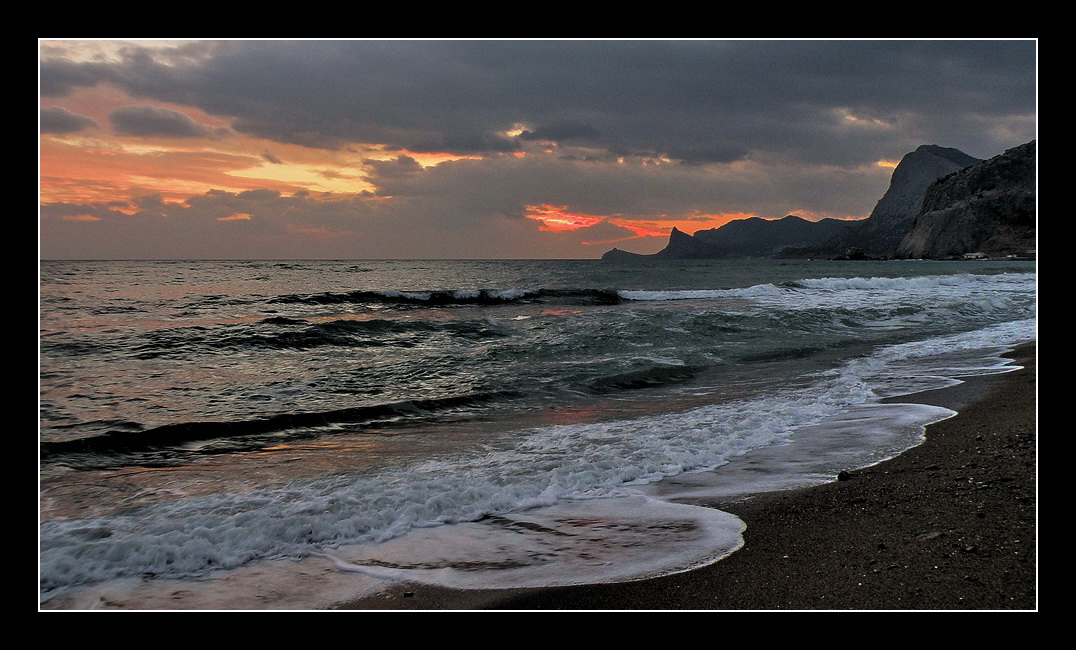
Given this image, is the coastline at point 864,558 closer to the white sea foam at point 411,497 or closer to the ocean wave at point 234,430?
the white sea foam at point 411,497

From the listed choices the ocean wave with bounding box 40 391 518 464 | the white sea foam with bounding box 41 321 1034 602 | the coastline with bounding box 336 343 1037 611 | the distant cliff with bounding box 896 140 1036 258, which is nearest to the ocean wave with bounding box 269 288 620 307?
the ocean wave with bounding box 40 391 518 464

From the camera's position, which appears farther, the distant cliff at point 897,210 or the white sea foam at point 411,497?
→ the distant cliff at point 897,210

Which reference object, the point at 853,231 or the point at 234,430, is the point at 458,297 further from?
the point at 853,231

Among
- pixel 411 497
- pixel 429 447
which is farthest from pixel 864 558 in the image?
pixel 429 447

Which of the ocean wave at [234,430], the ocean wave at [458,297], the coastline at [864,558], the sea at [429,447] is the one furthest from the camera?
the ocean wave at [458,297]

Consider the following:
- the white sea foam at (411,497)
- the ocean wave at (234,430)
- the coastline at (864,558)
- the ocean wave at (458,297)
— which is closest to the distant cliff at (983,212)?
the ocean wave at (458,297)

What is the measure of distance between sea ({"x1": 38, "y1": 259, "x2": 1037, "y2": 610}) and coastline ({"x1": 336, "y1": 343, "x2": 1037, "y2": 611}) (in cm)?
15

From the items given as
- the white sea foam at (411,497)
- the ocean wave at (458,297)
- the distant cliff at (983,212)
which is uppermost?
the distant cliff at (983,212)

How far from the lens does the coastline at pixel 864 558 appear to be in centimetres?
234

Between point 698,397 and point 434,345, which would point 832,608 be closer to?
point 698,397

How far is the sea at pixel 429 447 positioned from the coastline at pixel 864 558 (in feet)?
0.48

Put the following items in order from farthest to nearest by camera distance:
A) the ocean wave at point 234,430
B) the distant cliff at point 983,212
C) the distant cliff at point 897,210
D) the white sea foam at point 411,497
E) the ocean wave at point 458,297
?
the distant cliff at point 897,210
the distant cliff at point 983,212
the ocean wave at point 458,297
the ocean wave at point 234,430
the white sea foam at point 411,497

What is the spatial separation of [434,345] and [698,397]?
20.4ft
